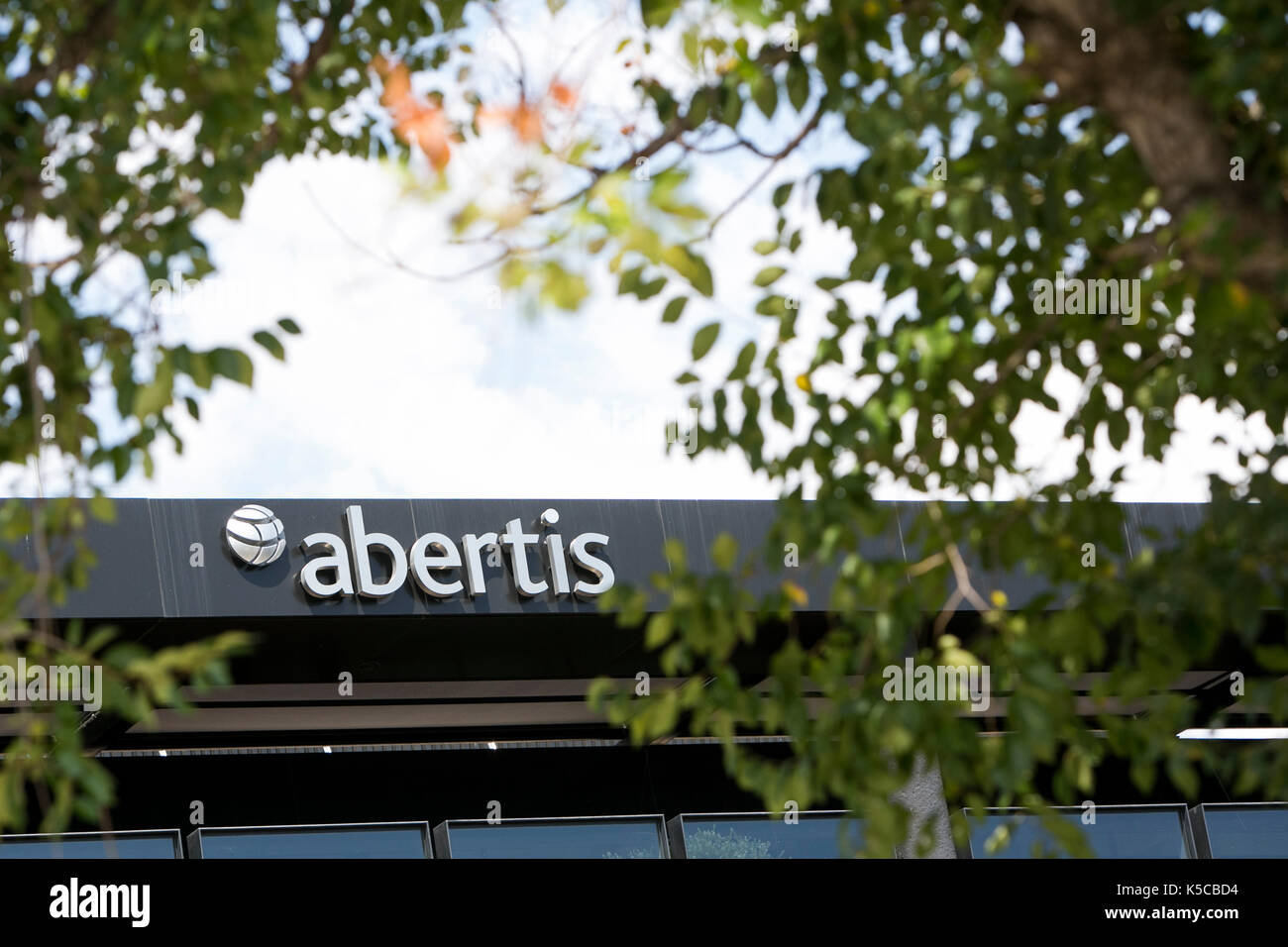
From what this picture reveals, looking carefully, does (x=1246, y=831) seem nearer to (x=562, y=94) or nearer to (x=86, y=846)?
(x=86, y=846)

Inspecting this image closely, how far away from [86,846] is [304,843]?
151cm

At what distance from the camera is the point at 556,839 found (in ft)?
36.0

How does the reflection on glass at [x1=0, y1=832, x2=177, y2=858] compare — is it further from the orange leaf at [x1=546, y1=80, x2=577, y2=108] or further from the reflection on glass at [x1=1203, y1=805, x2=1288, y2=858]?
the reflection on glass at [x1=1203, y1=805, x2=1288, y2=858]

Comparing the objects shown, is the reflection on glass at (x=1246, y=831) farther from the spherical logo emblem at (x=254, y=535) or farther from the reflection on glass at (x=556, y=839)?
the spherical logo emblem at (x=254, y=535)

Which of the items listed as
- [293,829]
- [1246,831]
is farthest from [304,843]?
[1246,831]

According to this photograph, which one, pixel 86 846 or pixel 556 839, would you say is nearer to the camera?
pixel 86 846

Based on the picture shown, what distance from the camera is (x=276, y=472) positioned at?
8.70 meters

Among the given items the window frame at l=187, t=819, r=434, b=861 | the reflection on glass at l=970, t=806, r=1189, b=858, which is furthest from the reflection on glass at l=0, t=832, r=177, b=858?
the reflection on glass at l=970, t=806, r=1189, b=858

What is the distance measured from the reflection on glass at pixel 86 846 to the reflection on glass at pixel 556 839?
2.12m

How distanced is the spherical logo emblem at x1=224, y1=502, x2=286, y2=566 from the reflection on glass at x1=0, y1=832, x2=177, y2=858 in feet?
7.08

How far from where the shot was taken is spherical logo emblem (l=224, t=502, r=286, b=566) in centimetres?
856

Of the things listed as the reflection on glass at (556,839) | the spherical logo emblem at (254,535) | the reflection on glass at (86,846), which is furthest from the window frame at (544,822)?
the spherical logo emblem at (254,535)
